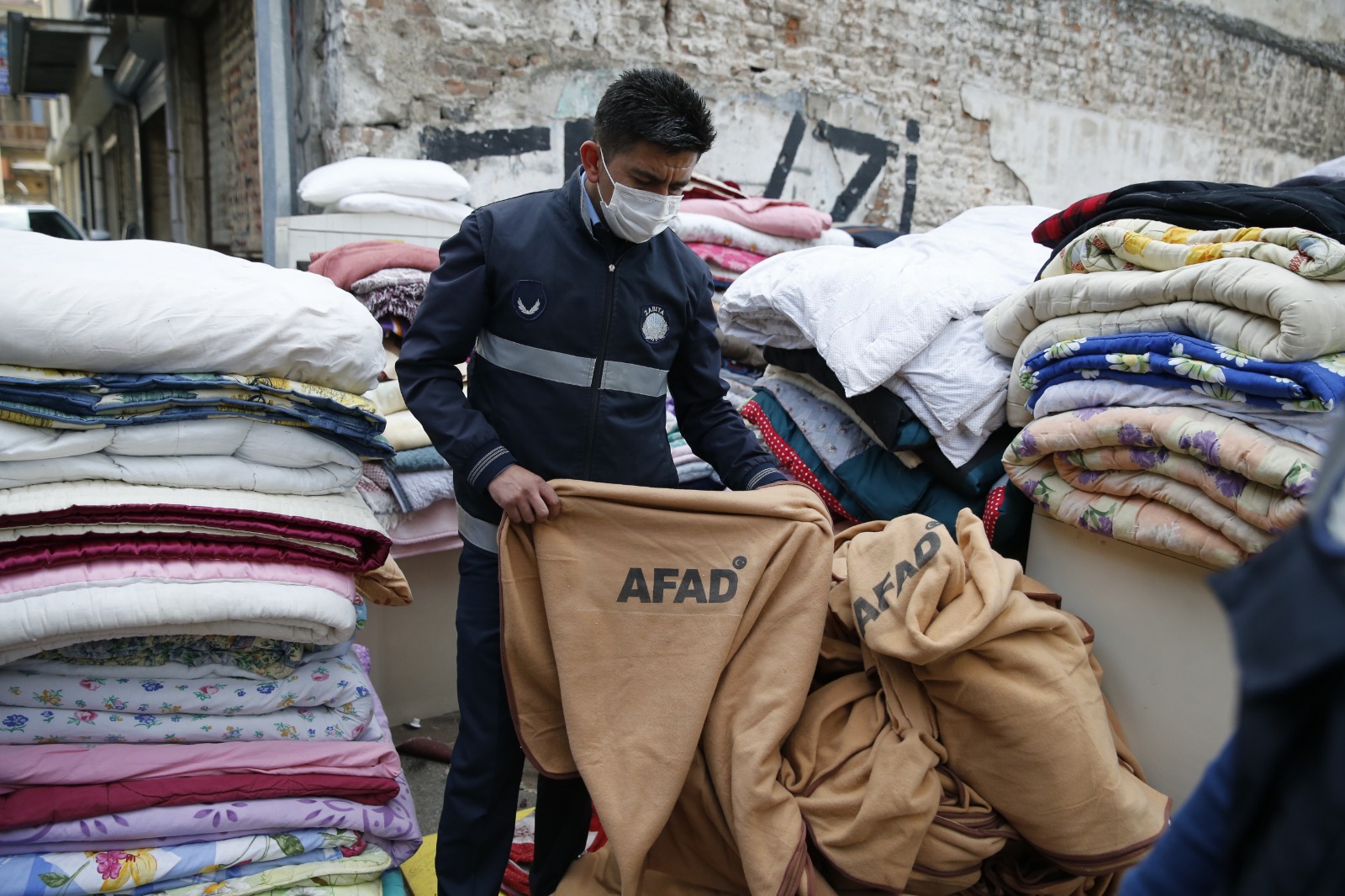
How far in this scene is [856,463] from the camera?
9.59ft

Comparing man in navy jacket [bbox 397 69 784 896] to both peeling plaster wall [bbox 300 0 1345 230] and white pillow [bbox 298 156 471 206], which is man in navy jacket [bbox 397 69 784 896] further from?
peeling plaster wall [bbox 300 0 1345 230]

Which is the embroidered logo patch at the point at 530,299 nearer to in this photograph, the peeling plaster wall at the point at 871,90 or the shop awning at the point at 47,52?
the peeling plaster wall at the point at 871,90

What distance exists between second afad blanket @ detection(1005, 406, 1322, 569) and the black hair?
117 centimetres

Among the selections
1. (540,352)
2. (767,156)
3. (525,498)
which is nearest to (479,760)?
(525,498)

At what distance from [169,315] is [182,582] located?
1.73 ft


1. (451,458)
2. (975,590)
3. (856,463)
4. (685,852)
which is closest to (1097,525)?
(975,590)

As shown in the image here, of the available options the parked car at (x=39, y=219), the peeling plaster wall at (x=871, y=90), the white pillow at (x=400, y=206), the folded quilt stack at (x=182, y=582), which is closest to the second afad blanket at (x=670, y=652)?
the folded quilt stack at (x=182, y=582)

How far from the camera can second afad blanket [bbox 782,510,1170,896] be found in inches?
70.3

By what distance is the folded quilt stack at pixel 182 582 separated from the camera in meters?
1.77

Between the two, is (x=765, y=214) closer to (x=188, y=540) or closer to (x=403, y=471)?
(x=403, y=471)

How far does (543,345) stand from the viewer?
196 cm

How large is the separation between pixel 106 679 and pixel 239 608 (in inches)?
12.7

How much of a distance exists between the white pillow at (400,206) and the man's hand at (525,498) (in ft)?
10.0

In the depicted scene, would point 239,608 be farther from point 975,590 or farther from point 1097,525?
point 1097,525
